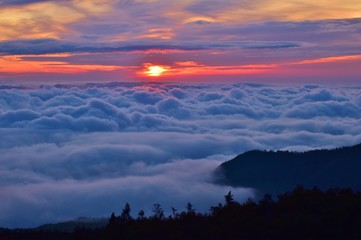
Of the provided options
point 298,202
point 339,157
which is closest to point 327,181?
point 339,157

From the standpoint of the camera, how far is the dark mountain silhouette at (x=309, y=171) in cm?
16321

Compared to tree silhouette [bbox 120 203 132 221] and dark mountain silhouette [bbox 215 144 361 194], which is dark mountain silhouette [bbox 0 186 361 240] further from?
dark mountain silhouette [bbox 215 144 361 194]

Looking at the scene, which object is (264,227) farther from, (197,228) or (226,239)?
(197,228)

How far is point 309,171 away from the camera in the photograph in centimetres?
17850

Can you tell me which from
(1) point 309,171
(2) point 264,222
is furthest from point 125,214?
(1) point 309,171

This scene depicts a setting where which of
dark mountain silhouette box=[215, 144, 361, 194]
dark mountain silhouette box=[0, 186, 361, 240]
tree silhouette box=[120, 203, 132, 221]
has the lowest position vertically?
dark mountain silhouette box=[0, 186, 361, 240]

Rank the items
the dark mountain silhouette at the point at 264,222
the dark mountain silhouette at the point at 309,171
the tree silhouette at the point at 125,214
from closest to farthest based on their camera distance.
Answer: the dark mountain silhouette at the point at 264,222 < the tree silhouette at the point at 125,214 < the dark mountain silhouette at the point at 309,171

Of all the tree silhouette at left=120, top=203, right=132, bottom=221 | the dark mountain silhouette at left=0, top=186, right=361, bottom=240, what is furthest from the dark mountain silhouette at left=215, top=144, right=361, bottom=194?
the tree silhouette at left=120, top=203, right=132, bottom=221

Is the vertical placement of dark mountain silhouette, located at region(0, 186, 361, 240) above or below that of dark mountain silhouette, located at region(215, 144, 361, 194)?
below

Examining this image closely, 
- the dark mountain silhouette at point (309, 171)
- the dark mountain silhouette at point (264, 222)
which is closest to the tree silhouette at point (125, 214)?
the dark mountain silhouette at point (264, 222)

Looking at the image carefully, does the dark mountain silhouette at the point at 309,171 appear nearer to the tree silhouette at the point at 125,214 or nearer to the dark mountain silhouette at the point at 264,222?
the dark mountain silhouette at the point at 264,222

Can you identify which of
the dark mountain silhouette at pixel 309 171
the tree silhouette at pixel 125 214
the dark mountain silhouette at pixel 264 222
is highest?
the dark mountain silhouette at pixel 309 171

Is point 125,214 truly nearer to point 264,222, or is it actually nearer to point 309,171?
point 264,222

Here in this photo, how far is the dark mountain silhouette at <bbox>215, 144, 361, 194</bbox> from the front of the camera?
163 m
